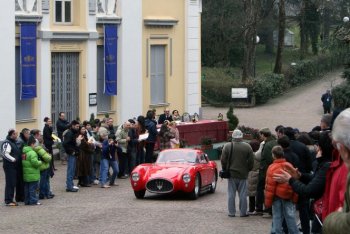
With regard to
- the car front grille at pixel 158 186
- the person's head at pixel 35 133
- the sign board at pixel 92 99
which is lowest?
the car front grille at pixel 158 186

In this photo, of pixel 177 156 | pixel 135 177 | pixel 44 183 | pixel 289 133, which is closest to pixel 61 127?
pixel 177 156

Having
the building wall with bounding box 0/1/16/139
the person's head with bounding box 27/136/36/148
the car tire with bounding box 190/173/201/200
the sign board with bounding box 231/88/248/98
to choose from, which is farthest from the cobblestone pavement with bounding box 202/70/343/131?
the person's head with bounding box 27/136/36/148

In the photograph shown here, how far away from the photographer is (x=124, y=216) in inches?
800

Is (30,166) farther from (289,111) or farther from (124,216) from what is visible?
(289,111)

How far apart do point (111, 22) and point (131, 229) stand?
22.5m

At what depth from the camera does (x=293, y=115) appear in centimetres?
5362

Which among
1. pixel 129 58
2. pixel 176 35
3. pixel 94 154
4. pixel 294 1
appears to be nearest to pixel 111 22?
pixel 129 58

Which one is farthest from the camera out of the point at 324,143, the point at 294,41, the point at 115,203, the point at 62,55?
the point at 294,41

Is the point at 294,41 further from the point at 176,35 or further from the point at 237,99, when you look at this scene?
the point at 176,35

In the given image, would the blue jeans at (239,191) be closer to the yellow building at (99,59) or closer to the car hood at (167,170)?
the car hood at (167,170)

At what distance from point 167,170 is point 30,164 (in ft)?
11.2

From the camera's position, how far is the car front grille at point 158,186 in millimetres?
22969

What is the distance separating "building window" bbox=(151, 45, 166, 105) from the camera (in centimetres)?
4354

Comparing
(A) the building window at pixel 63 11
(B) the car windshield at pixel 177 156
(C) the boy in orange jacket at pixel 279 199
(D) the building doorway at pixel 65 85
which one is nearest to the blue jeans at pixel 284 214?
(C) the boy in orange jacket at pixel 279 199
